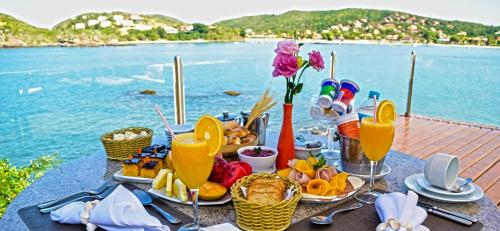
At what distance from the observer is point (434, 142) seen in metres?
3.63

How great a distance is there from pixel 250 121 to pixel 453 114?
1113cm

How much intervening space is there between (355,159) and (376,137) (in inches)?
8.2

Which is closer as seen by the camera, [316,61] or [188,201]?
[188,201]

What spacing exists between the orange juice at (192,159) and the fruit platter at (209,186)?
0.58ft

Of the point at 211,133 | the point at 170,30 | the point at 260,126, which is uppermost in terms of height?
the point at 170,30

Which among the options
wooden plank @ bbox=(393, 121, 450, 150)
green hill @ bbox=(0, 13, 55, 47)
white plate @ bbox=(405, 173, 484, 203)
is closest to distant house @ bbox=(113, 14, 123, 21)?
green hill @ bbox=(0, 13, 55, 47)

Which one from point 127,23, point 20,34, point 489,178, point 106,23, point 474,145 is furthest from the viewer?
point 127,23

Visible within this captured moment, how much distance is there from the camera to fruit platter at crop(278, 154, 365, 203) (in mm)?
971

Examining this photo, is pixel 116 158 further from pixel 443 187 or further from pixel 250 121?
pixel 443 187

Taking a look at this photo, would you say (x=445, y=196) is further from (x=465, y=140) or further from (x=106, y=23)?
(x=106, y=23)

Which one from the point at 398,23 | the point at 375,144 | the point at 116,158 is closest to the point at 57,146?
the point at 116,158

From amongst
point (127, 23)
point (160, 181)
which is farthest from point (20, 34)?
point (160, 181)

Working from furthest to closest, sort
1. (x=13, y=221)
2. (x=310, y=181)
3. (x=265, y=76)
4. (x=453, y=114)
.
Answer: (x=265, y=76) → (x=453, y=114) → (x=310, y=181) → (x=13, y=221)

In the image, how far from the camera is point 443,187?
3.37ft
